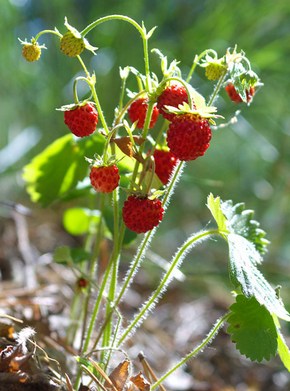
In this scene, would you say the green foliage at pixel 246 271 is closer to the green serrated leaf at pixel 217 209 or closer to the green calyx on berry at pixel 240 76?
the green serrated leaf at pixel 217 209

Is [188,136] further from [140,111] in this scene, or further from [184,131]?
[140,111]

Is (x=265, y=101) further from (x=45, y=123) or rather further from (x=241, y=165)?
(x=45, y=123)

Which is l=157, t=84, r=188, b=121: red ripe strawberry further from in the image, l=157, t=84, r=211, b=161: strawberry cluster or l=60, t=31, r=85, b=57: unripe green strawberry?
l=60, t=31, r=85, b=57: unripe green strawberry

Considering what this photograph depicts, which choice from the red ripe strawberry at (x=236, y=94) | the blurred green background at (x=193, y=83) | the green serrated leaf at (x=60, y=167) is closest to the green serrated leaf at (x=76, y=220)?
the green serrated leaf at (x=60, y=167)

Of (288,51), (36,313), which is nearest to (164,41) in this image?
(288,51)

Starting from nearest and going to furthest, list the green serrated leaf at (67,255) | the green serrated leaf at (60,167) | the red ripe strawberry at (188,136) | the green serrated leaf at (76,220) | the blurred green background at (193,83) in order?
the red ripe strawberry at (188,136)
the green serrated leaf at (67,255)
the green serrated leaf at (60,167)
the green serrated leaf at (76,220)
the blurred green background at (193,83)

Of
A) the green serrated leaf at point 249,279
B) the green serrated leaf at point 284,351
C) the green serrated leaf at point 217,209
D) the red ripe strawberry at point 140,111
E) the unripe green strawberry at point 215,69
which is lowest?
the green serrated leaf at point 284,351

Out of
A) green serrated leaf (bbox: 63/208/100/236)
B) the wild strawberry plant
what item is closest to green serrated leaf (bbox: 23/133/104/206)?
green serrated leaf (bbox: 63/208/100/236)
